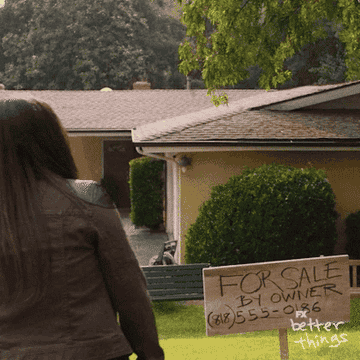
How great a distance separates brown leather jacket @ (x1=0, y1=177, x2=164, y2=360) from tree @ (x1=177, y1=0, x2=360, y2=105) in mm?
7863

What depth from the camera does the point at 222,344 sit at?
18.9 feet

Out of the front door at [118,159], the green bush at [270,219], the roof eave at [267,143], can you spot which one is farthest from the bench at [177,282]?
the front door at [118,159]

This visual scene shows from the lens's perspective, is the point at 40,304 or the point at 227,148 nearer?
the point at 40,304

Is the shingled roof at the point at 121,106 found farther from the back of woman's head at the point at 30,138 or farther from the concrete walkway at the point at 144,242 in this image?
the back of woman's head at the point at 30,138

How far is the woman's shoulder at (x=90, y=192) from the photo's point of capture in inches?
63.1

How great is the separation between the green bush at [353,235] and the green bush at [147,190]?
6369 millimetres

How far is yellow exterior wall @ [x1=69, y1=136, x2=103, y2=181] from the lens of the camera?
62.5 feet

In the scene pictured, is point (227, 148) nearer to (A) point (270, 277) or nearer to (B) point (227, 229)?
(B) point (227, 229)

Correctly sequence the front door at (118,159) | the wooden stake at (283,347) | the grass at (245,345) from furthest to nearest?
the front door at (118,159)
the grass at (245,345)
the wooden stake at (283,347)

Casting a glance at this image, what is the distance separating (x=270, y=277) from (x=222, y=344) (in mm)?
1972

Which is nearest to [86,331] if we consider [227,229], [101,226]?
[101,226]

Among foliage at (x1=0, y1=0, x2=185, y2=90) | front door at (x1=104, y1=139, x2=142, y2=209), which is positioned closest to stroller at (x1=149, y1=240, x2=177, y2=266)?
front door at (x1=104, y1=139, x2=142, y2=209)

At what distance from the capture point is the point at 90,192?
161cm

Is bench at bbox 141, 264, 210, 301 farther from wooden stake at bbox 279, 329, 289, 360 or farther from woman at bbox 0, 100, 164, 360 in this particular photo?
woman at bbox 0, 100, 164, 360
